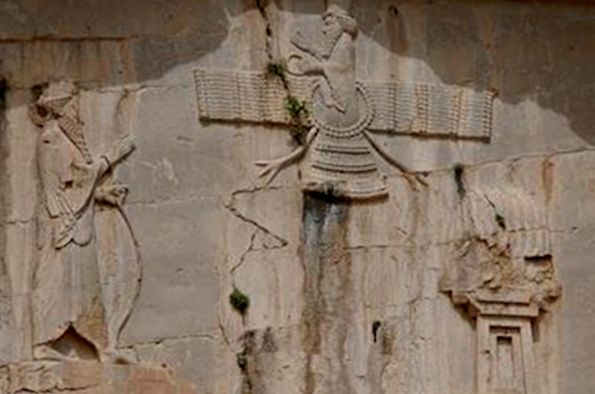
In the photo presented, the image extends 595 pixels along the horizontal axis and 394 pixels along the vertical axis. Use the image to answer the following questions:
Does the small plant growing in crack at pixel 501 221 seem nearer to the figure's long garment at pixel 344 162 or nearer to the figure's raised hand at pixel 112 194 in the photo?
the figure's long garment at pixel 344 162

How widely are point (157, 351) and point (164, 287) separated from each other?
35cm

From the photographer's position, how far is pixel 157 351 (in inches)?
497

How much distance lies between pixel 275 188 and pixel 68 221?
1.22 m

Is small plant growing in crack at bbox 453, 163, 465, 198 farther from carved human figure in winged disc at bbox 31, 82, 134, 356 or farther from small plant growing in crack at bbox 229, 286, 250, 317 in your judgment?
carved human figure in winged disc at bbox 31, 82, 134, 356

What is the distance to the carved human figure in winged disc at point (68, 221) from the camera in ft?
40.8

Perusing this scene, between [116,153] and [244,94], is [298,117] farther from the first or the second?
[116,153]

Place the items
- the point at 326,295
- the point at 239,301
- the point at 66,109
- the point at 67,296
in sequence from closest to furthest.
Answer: the point at 67,296, the point at 66,109, the point at 239,301, the point at 326,295

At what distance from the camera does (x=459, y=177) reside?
1334 centimetres

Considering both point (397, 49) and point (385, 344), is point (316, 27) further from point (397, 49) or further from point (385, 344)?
point (385, 344)

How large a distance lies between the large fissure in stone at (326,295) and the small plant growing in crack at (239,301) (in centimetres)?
34

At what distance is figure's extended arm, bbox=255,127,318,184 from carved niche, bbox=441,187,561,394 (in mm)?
1003

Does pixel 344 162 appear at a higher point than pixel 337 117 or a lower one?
lower

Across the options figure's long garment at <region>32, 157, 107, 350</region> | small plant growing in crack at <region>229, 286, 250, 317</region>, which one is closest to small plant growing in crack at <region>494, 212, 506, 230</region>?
small plant growing in crack at <region>229, 286, 250, 317</region>

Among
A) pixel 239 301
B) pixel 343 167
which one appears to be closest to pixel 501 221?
pixel 343 167
